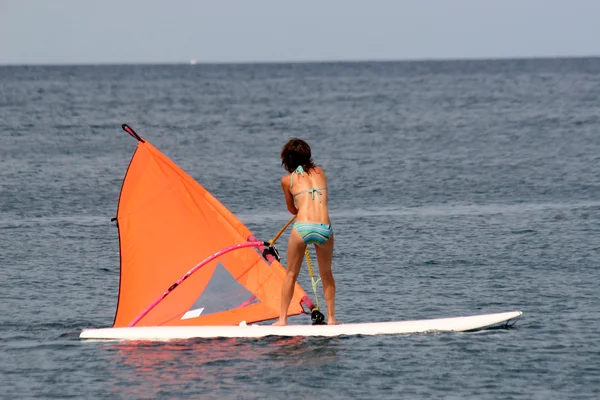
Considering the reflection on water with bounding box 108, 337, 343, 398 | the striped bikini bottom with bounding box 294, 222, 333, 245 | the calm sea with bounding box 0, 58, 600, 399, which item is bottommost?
the calm sea with bounding box 0, 58, 600, 399

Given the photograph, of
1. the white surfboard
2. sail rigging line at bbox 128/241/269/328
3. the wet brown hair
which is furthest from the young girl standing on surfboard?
the white surfboard

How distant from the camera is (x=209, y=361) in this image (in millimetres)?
13648

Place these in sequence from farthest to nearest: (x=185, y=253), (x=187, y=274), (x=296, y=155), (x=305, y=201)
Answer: (x=185, y=253)
(x=187, y=274)
(x=305, y=201)
(x=296, y=155)

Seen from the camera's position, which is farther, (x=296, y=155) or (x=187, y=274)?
(x=187, y=274)

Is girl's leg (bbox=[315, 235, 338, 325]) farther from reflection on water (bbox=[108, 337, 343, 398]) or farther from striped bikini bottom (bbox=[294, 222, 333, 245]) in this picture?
reflection on water (bbox=[108, 337, 343, 398])

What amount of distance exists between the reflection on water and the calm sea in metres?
0.03

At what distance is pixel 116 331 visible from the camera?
14758 millimetres

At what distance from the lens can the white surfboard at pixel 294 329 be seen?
14602 millimetres

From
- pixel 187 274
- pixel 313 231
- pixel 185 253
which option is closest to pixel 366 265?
pixel 185 253

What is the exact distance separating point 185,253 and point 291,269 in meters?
1.91

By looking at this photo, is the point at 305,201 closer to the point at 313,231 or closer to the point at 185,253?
the point at 313,231

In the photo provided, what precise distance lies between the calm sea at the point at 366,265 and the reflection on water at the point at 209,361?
28 millimetres

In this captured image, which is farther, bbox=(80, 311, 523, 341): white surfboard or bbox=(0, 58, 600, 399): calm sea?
bbox=(80, 311, 523, 341): white surfboard

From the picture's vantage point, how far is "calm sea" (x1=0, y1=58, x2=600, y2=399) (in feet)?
42.8
